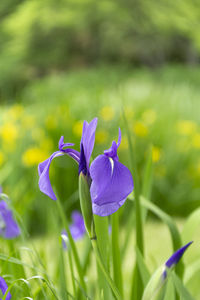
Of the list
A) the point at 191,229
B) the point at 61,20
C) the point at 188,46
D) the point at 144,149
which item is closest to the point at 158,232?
the point at 144,149

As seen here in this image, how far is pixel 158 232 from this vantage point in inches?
101

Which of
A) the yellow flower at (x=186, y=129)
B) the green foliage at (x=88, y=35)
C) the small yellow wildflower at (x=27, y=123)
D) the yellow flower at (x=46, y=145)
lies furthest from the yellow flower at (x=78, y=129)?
the green foliage at (x=88, y=35)

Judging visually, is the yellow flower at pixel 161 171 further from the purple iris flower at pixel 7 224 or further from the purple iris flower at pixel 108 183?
the purple iris flower at pixel 108 183

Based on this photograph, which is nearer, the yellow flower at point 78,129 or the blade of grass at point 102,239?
the blade of grass at point 102,239

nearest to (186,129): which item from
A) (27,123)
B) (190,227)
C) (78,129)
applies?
(78,129)

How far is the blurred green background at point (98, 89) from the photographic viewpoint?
273 cm

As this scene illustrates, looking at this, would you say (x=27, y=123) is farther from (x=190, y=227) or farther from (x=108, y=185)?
(x=108, y=185)

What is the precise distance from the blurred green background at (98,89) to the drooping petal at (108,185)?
0.45 metres

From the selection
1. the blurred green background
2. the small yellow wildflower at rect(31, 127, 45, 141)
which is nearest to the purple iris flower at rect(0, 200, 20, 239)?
the blurred green background

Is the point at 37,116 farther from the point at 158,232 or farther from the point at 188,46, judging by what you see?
the point at 188,46

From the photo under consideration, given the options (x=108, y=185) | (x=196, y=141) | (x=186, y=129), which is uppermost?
(x=108, y=185)

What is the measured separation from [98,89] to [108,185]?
14.2 feet

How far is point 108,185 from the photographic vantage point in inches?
18.8

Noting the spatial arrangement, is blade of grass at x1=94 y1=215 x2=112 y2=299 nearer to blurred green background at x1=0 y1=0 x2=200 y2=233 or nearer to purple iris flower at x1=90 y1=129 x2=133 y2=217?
purple iris flower at x1=90 y1=129 x2=133 y2=217
